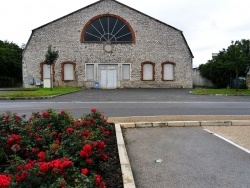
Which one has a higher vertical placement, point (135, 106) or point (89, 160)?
point (89, 160)

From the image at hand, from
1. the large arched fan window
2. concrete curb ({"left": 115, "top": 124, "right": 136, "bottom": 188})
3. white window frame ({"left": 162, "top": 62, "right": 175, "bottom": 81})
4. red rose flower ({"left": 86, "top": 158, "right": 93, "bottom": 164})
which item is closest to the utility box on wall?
the large arched fan window

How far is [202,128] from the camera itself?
9.95 meters

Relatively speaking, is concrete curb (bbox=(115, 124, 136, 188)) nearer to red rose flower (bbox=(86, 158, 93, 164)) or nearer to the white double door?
red rose flower (bbox=(86, 158, 93, 164))

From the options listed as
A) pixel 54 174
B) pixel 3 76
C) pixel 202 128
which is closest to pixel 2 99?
pixel 202 128

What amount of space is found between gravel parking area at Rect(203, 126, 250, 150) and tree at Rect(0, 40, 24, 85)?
43.6 metres

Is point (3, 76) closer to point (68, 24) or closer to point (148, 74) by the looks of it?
point (68, 24)

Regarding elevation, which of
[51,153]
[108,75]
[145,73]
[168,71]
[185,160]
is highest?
[168,71]

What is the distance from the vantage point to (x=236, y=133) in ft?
29.8

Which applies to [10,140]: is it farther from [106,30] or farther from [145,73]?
[106,30]

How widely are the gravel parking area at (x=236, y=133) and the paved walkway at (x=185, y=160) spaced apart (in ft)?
1.25

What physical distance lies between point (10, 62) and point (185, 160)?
47862 mm

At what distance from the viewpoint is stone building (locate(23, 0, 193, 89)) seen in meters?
38.8

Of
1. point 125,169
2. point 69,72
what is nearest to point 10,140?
point 125,169

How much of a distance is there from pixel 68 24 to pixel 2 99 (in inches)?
762
